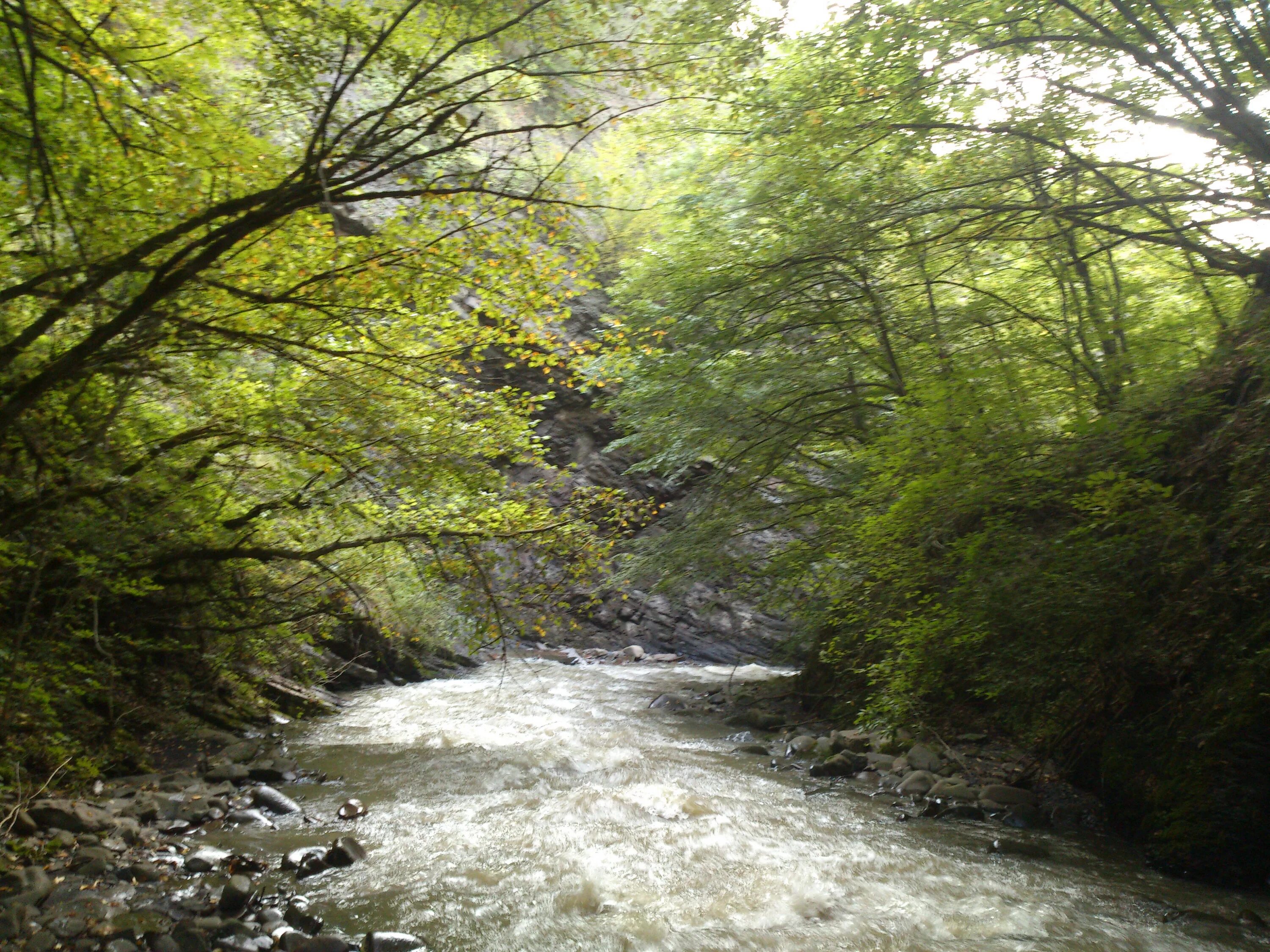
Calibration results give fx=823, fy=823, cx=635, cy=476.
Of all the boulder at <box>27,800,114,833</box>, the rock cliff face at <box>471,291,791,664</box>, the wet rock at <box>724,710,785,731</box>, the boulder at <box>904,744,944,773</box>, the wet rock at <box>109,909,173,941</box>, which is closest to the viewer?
the wet rock at <box>109,909,173,941</box>

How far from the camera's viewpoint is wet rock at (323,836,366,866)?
532cm

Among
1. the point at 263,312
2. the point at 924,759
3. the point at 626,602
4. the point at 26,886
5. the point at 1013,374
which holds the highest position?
the point at 1013,374

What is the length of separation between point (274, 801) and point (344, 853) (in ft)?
4.69

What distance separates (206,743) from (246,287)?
4862 millimetres

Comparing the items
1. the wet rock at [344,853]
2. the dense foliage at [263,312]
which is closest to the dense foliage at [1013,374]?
the dense foliage at [263,312]

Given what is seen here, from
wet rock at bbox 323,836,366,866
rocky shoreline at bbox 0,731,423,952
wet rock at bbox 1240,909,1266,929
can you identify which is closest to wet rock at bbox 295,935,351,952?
rocky shoreline at bbox 0,731,423,952

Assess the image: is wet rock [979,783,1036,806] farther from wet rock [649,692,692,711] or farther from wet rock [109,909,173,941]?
wet rock [109,909,173,941]

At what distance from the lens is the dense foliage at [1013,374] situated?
5.96 meters

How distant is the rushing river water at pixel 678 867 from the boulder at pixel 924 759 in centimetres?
62

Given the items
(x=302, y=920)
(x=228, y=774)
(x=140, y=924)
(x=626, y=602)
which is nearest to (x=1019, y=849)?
(x=302, y=920)

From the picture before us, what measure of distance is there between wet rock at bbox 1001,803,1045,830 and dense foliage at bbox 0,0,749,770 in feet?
12.9

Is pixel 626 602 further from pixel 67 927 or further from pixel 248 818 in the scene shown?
pixel 67 927

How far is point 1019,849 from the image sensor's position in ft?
19.3

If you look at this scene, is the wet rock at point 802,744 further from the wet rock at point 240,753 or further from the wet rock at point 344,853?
the wet rock at point 240,753
